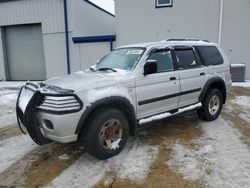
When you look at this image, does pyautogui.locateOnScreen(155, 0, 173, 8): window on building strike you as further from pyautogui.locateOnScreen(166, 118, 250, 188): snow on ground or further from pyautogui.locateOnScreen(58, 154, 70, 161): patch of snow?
pyautogui.locateOnScreen(58, 154, 70, 161): patch of snow

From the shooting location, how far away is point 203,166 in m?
3.85

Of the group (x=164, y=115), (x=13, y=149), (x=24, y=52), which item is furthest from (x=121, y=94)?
(x=24, y=52)

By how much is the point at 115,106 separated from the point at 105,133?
465 mm

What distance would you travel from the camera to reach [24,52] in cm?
1554

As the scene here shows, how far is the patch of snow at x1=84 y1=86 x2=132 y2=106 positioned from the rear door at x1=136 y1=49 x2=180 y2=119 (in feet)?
1.09

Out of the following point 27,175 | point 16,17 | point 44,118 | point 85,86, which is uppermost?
point 16,17

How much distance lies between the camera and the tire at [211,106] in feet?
19.3

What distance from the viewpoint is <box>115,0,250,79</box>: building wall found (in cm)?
1206

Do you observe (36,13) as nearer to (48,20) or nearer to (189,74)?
(48,20)

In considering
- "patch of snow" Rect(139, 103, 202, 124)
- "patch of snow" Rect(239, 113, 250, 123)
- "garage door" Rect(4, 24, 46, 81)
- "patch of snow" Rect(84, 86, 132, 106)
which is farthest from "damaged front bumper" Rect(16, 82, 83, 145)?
"garage door" Rect(4, 24, 46, 81)

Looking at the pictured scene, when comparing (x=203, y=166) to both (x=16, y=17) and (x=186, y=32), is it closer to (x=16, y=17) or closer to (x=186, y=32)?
(x=186, y=32)

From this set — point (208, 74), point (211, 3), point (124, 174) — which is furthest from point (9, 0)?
point (124, 174)

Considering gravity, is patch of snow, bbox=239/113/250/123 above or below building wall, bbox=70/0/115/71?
below

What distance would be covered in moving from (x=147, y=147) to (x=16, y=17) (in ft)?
43.7
